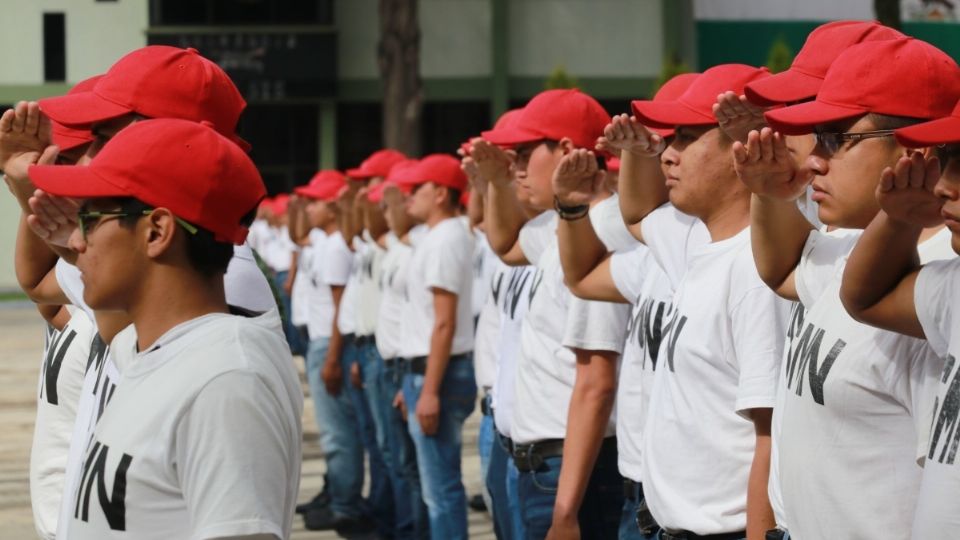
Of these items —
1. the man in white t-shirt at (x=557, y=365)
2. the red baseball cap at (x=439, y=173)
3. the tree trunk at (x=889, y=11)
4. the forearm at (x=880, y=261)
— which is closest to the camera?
the forearm at (x=880, y=261)

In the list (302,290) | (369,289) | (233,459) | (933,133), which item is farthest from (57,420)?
(302,290)

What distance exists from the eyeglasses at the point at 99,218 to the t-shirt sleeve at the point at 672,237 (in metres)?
2.21

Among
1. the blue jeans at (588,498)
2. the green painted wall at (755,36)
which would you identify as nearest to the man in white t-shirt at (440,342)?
the blue jeans at (588,498)

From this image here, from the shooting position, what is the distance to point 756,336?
453cm

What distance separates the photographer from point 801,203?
5.02m

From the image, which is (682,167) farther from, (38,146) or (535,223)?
(535,223)

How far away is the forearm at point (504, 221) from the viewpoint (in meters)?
7.35

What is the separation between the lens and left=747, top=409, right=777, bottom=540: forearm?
4.36 m

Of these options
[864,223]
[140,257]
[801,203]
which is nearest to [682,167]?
[801,203]

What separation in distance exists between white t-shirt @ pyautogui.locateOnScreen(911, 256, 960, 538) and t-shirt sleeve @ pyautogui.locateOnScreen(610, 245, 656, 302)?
2203 millimetres

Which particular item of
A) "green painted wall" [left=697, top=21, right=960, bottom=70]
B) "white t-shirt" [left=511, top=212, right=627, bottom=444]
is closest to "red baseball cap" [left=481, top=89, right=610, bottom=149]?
"white t-shirt" [left=511, top=212, right=627, bottom=444]

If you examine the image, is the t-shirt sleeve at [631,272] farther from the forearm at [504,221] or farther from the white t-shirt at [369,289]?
the white t-shirt at [369,289]

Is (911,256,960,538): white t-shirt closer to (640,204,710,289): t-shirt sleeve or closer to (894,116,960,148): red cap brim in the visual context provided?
(894,116,960,148): red cap brim

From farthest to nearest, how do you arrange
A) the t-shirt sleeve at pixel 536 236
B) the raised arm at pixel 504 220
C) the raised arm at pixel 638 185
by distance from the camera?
the raised arm at pixel 504 220
the t-shirt sleeve at pixel 536 236
the raised arm at pixel 638 185
